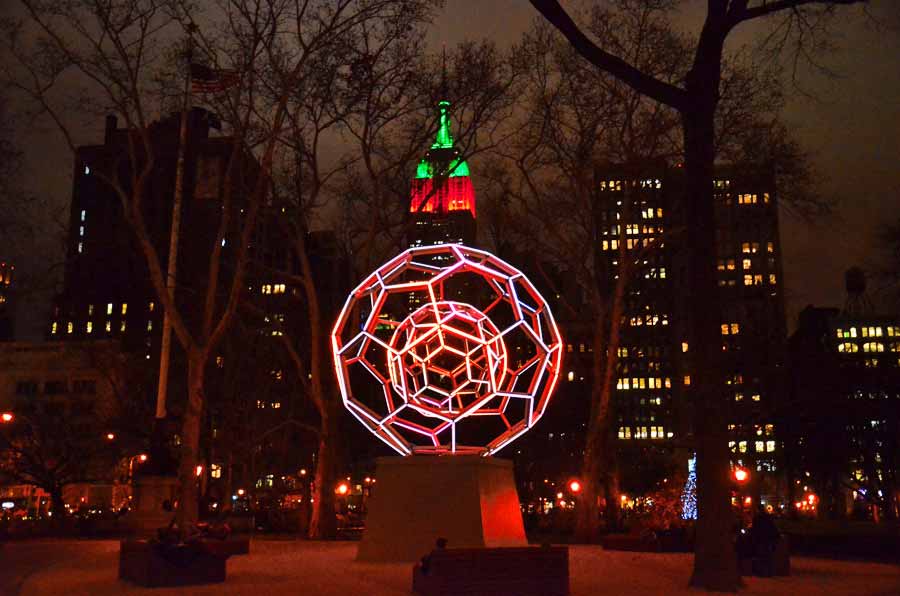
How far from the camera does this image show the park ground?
14.1 metres

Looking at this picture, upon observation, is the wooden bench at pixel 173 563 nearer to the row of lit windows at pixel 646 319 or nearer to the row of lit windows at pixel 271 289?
the row of lit windows at pixel 271 289

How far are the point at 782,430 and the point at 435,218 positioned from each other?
24723 millimetres

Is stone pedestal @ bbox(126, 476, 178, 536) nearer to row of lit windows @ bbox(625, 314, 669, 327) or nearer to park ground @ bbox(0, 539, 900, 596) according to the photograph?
park ground @ bbox(0, 539, 900, 596)

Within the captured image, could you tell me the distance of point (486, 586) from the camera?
12938mm

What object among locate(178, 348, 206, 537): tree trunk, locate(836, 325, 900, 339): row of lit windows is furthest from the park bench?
locate(836, 325, 900, 339): row of lit windows

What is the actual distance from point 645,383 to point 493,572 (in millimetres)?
126466

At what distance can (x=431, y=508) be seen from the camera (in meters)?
18.7

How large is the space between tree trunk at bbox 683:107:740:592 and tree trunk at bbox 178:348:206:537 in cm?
1379

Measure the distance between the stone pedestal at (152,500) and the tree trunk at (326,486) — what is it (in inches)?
176

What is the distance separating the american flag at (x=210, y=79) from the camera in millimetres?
25156

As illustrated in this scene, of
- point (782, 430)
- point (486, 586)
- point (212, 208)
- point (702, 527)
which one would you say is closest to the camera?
point (486, 586)

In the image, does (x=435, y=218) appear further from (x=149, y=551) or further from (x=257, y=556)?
(x=149, y=551)

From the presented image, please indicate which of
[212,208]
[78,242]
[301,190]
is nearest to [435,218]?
[301,190]

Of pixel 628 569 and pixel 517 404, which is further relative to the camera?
pixel 517 404
